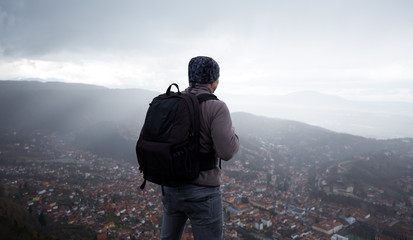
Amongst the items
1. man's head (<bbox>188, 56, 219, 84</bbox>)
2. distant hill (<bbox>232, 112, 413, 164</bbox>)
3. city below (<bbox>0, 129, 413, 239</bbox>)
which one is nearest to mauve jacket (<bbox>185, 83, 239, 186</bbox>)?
man's head (<bbox>188, 56, 219, 84</bbox>)

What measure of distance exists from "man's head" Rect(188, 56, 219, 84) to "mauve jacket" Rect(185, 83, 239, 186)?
12 centimetres

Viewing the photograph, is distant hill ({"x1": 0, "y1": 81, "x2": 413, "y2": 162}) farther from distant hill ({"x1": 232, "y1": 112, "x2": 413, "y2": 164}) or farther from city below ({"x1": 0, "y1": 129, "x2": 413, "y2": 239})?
city below ({"x1": 0, "y1": 129, "x2": 413, "y2": 239})

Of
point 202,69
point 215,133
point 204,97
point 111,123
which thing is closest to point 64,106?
point 111,123

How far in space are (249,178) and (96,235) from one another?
53.2ft

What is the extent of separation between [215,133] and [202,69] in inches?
17.8

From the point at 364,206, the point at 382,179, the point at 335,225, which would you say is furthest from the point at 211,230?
the point at 382,179

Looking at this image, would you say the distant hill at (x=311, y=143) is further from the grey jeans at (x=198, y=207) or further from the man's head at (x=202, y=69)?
the man's head at (x=202, y=69)

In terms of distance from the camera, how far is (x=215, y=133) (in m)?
1.33

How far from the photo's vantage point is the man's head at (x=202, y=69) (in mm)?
1515

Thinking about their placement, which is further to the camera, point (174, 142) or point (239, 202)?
point (239, 202)

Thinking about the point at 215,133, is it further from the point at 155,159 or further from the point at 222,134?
the point at 155,159

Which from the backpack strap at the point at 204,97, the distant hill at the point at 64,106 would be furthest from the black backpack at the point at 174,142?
the distant hill at the point at 64,106

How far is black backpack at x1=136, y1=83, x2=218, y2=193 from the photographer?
133 centimetres

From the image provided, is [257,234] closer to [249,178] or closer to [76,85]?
[249,178]
